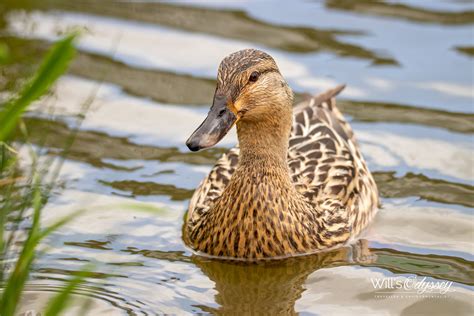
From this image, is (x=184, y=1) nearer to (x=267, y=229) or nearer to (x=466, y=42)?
(x=466, y=42)

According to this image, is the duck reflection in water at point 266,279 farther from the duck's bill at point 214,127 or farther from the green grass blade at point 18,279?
the green grass blade at point 18,279

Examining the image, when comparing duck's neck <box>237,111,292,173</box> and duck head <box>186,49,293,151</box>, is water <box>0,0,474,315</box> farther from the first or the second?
duck head <box>186,49,293,151</box>

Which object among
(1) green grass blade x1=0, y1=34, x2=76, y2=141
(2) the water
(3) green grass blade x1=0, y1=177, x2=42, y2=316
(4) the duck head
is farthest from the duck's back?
(1) green grass blade x1=0, y1=34, x2=76, y2=141

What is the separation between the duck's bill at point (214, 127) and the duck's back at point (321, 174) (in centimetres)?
120

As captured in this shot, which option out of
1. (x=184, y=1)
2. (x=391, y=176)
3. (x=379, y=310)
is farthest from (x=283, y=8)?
(x=379, y=310)

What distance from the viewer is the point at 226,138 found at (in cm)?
1044

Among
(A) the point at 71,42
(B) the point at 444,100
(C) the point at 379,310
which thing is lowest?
(C) the point at 379,310

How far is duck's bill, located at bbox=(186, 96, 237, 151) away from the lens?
7.11 m

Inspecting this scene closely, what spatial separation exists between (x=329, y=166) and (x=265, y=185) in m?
0.91

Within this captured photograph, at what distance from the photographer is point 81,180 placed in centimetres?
916

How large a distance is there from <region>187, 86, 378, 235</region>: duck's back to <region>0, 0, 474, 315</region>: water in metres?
0.23

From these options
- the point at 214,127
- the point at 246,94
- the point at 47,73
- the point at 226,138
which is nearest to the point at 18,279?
the point at 47,73

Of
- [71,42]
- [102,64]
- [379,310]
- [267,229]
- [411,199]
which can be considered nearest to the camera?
[71,42]

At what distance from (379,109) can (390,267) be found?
9.85 ft
